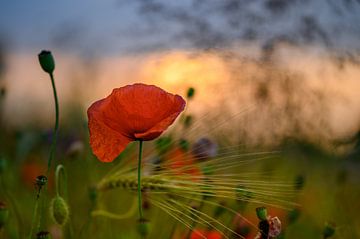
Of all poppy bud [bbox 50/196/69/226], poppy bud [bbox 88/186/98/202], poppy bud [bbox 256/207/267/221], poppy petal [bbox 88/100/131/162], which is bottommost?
poppy bud [bbox 256/207/267/221]

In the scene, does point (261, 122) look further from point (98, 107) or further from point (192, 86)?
point (98, 107)

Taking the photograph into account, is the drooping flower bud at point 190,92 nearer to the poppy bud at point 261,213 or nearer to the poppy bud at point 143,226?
the poppy bud at point 143,226

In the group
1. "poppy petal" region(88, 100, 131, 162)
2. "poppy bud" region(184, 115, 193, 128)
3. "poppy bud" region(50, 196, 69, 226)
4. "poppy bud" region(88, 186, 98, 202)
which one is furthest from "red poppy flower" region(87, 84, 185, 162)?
"poppy bud" region(184, 115, 193, 128)

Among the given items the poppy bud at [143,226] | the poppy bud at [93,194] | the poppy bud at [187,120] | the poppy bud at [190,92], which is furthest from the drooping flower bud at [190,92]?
the poppy bud at [143,226]

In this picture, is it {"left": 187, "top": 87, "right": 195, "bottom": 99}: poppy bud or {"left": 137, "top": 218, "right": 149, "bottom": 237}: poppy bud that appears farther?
{"left": 187, "top": 87, "right": 195, "bottom": 99}: poppy bud

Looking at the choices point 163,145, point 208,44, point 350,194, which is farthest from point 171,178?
point 350,194

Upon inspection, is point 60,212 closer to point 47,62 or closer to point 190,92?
point 47,62

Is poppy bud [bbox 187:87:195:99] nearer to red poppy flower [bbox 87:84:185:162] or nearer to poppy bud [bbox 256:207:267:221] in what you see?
red poppy flower [bbox 87:84:185:162]

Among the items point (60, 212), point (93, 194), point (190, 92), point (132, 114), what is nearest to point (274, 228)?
point (132, 114)
